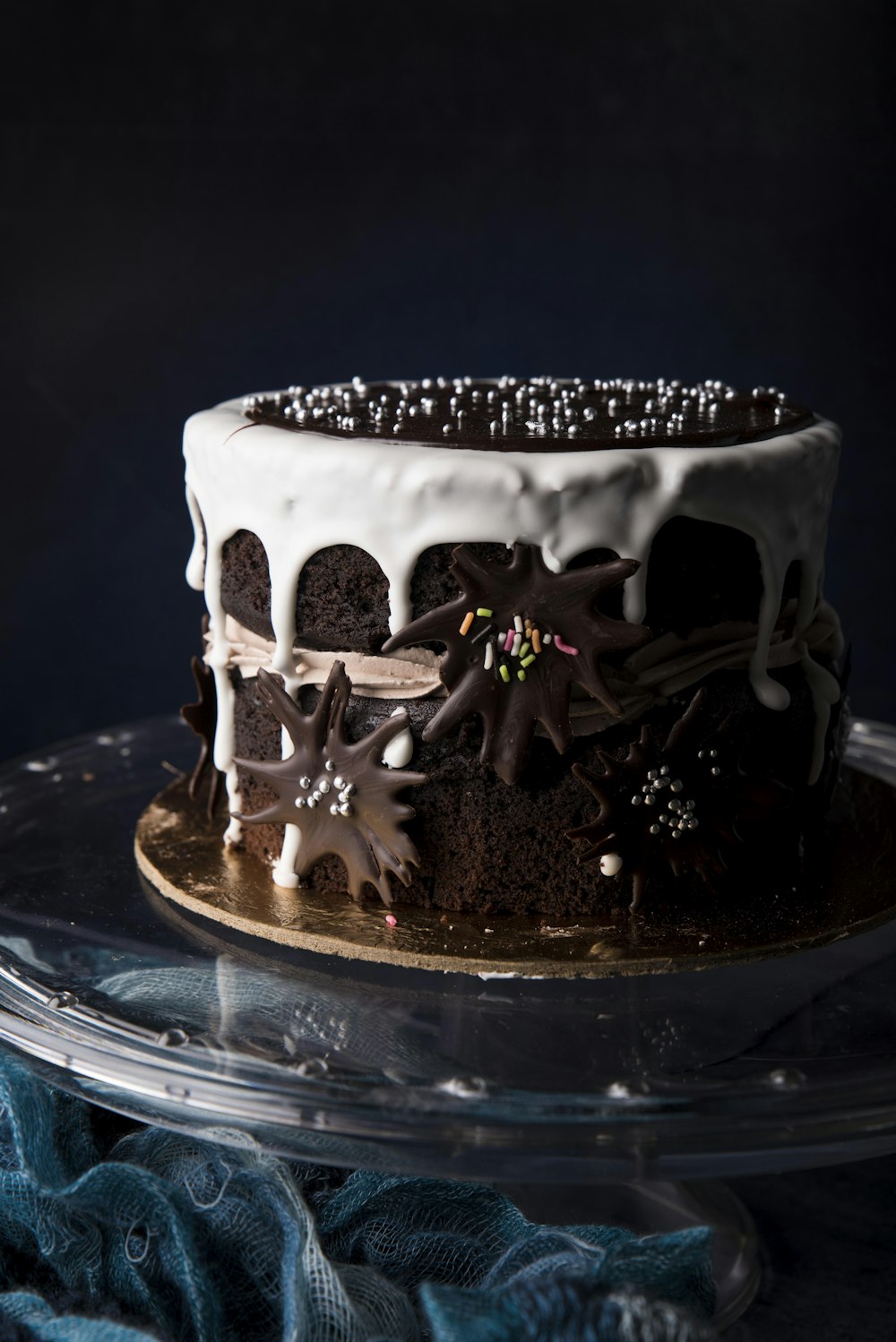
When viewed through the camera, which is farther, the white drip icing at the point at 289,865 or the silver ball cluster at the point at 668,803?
the white drip icing at the point at 289,865

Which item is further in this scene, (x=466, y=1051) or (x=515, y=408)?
(x=515, y=408)

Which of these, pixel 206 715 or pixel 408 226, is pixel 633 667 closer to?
pixel 206 715

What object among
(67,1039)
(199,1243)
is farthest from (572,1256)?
(67,1039)

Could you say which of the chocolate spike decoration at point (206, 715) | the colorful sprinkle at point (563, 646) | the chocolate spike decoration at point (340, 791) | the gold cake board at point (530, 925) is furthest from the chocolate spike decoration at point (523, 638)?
the chocolate spike decoration at point (206, 715)

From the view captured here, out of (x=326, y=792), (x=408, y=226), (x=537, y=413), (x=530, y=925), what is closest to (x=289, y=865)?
(x=326, y=792)

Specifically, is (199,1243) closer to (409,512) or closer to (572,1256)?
(572,1256)

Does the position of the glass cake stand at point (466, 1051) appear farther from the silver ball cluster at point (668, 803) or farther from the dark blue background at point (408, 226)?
the dark blue background at point (408, 226)

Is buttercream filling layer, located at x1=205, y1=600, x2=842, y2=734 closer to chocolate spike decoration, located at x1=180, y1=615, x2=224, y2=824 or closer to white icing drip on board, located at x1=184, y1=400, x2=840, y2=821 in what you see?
white icing drip on board, located at x1=184, y1=400, x2=840, y2=821
